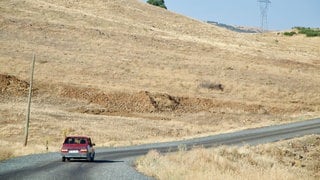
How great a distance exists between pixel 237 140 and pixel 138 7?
77.5 meters

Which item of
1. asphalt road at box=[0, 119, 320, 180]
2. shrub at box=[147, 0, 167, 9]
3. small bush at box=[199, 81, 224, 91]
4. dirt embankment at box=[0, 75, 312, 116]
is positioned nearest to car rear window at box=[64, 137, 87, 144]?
asphalt road at box=[0, 119, 320, 180]

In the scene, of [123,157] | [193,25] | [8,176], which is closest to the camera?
[8,176]

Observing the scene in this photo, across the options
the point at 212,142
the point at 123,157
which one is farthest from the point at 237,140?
the point at 123,157

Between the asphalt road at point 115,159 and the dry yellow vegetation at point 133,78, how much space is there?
3.83m

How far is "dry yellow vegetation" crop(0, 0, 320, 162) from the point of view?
53906 millimetres

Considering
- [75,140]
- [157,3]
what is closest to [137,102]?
[75,140]

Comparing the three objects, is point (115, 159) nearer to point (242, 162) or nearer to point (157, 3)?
point (242, 162)

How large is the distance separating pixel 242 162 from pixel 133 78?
40.9 m

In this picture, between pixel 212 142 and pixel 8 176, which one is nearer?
pixel 8 176

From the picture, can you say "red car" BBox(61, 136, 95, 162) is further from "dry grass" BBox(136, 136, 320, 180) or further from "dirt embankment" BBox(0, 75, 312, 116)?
"dirt embankment" BBox(0, 75, 312, 116)

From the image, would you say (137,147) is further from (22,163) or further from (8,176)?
(8,176)

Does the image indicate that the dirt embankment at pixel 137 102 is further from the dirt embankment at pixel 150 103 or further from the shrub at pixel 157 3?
the shrub at pixel 157 3

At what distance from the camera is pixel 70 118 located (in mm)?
53812

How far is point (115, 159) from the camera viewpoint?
3578cm
